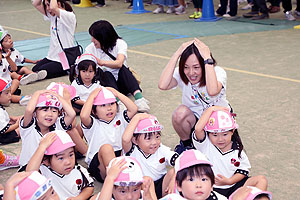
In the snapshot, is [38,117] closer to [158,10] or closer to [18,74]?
[18,74]

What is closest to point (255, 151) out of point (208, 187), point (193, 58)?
point (193, 58)

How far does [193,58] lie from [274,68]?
108 inches

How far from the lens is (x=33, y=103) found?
12.1ft

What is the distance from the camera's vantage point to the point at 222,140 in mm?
3430

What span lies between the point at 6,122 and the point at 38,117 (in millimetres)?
686

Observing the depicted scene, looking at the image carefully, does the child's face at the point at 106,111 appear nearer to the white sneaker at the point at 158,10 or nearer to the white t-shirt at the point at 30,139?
the white t-shirt at the point at 30,139

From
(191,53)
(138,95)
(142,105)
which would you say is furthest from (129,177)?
(138,95)

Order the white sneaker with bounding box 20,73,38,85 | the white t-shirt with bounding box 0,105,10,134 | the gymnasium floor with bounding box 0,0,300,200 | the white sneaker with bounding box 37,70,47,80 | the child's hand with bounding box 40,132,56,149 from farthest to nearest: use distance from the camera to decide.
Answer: the white sneaker with bounding box 37,70,47,80, the white sneaker with bounding box 20,73,38,85, the white t-shirt with bounding box 0,105,10,134, the gymnasium floor with bounding box 0,0,300,200, the child's hand with bounding box 40,132,56,149

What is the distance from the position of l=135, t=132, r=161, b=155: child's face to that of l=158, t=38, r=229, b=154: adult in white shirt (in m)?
0.58

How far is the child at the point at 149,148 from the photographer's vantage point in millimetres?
3467

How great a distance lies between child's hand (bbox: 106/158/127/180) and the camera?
270 cm

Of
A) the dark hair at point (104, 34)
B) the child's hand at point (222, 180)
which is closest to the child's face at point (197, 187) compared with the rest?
the child's hand at point (222, 180)

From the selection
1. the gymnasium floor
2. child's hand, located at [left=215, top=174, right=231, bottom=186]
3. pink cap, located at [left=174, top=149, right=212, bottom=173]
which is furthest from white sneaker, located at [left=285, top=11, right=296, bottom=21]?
pink cap, located at [left=174, top=149, right=212, bottom=173]

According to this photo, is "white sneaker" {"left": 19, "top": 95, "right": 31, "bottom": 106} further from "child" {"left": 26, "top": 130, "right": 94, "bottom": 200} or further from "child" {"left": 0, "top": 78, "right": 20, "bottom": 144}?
"child" {"left": 26, "top": 130, "right": 94, "bottom": 200}
